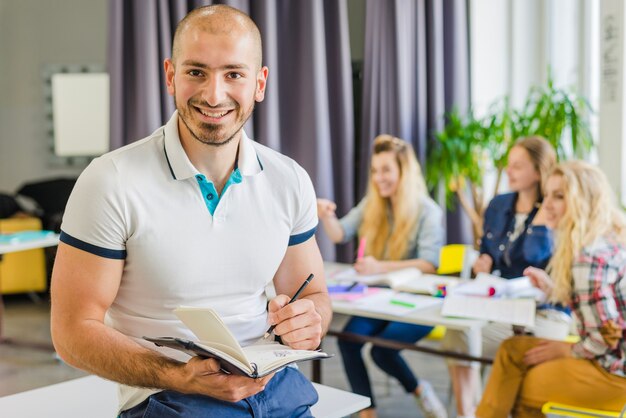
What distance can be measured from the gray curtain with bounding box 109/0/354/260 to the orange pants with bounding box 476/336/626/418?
92.1 inches

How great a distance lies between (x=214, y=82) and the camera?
6.18 feet

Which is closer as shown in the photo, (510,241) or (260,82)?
(260,82)

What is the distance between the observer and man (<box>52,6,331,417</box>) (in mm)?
1820

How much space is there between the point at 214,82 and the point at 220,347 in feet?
1.87

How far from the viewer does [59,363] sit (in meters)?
5.08

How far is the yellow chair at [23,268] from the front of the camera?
682 centimetres

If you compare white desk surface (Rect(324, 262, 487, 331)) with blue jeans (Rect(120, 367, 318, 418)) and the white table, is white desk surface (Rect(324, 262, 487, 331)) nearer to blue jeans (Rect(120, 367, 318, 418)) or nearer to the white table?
the white table

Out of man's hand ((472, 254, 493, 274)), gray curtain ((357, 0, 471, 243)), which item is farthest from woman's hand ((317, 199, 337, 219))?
gray curtain ((357, 0, 471, 243))

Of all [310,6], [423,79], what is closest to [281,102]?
[310,6]

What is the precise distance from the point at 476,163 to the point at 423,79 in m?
0.71

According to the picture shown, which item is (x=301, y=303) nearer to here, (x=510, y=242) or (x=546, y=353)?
(x=546, y=353)

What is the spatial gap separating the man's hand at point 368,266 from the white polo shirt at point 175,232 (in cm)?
173

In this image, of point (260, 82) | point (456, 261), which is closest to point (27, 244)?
point (456, 261)

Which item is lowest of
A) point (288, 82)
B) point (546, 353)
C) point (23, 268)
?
point (23, 268)
